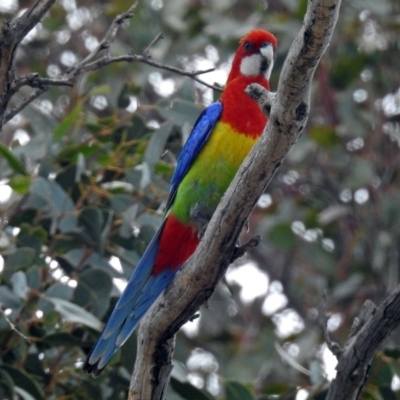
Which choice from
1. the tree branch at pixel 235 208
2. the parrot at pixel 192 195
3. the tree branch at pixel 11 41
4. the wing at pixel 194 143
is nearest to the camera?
the tree branch at pixel 235 208

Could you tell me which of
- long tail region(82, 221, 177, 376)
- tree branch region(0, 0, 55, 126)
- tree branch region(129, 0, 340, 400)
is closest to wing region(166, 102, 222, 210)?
long tail region(82, 221, 177, 376)

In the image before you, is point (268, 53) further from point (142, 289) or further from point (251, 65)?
point (142, 289)

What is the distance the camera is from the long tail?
2795mm

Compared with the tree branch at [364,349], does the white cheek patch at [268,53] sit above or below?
above

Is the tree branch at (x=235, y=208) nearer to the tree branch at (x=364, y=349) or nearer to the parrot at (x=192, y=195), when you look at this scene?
the parrot at (x=192, y=195)

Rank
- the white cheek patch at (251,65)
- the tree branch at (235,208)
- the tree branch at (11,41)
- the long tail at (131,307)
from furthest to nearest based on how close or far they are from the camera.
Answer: the white cheek patch at (251,65) < the long tail at (131,307) < the tree branch at (11,41) < the tree branch at (235,208)

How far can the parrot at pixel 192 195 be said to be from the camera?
2.96 m

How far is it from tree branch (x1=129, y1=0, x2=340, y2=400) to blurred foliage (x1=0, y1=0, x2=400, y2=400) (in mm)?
495

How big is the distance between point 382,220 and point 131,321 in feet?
7.88

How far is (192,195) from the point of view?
3.09 metres

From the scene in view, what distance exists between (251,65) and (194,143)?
0.54 m

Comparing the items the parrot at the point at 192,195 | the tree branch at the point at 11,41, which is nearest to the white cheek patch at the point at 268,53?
the parrot at the point at 192,195

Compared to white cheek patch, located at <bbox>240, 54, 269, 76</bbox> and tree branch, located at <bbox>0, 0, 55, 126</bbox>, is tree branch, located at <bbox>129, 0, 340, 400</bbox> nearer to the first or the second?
tree branch, located at <bbox>0, 0, 55, 126</bbox>

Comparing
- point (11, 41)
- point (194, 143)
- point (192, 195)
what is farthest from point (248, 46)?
point (11, 41)
